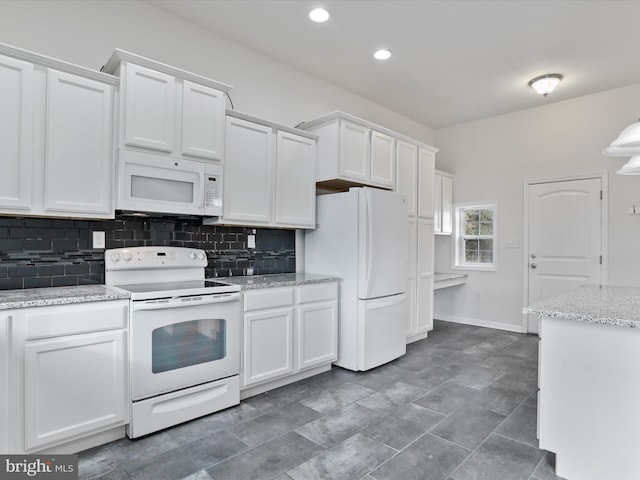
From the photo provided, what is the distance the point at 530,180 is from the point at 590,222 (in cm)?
87

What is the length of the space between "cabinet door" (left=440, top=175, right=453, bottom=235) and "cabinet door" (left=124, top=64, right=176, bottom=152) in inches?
155

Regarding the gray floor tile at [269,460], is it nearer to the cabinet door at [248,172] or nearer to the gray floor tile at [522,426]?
the gray floor tile at [522,426]

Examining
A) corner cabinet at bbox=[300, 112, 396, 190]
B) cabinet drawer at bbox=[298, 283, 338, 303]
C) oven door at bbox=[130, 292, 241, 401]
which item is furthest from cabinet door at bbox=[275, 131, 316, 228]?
oven door at bbox=[130, 292, 241, 401]

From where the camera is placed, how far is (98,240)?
102 inches

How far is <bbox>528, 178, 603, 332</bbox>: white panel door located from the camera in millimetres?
4480

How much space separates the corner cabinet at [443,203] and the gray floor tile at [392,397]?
8.42ft

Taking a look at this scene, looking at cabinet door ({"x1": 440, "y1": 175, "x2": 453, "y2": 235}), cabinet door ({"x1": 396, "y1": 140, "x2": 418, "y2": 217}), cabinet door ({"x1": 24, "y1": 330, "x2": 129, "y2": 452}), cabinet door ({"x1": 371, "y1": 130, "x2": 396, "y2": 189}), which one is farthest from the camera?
cabinet door ({"x1": 440, "y1": 175, "x2": 453, "y2": 235})

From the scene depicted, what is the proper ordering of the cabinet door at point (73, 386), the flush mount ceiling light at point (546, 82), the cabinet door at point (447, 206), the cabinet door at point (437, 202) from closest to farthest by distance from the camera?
1. the cabinet door at point (73, 386)
2. the flush mount ceiling light at point (546, 82)
3. the cabinet door at point (437, 202)
4. the cabinet door at point (447, 206)

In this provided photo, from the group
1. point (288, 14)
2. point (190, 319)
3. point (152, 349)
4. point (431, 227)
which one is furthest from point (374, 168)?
point (152, 349)

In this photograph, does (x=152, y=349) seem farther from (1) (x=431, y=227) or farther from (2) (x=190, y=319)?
(1) (x=431, y=227)

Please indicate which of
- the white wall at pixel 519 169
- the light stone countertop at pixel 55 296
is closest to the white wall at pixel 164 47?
the light stone countertop at pixel 55 296

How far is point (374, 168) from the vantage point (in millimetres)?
3891

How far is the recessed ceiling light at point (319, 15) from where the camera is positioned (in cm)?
291

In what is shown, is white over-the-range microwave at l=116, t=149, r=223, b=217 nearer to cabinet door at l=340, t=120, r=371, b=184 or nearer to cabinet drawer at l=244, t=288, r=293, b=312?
cabinet drawer at l=244, t=288, r=293, b=312
